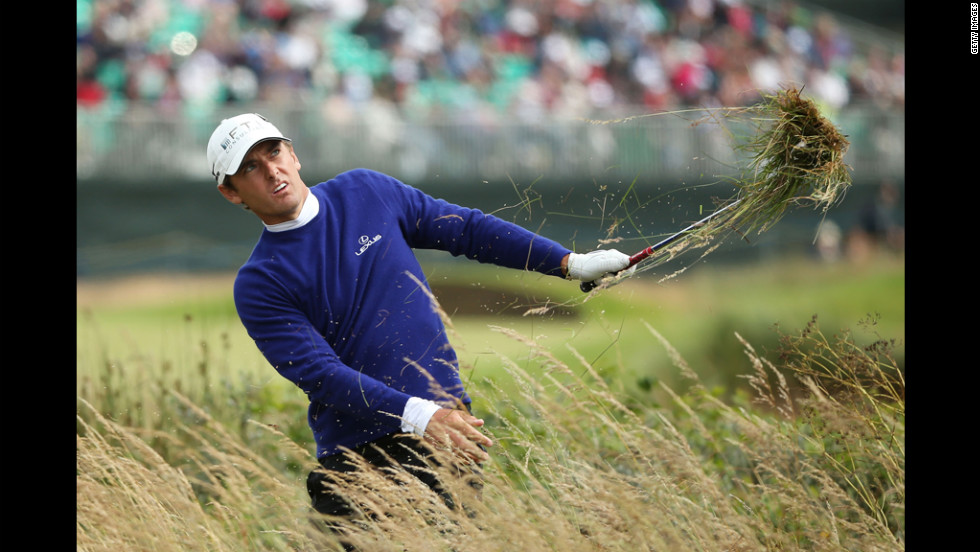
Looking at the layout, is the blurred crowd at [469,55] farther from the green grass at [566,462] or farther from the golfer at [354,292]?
the golfer at [354,292]

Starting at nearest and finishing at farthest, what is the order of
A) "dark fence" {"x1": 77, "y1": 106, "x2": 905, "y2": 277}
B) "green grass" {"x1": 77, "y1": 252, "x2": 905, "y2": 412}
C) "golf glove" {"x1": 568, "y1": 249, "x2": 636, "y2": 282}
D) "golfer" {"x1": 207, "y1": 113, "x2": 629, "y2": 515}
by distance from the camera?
"golfer" {"x1": 207, "y1": 113, "x2": 629, "y2": 515} → "golf glove" {"x1": 568, "y1": 249, "x2": 636, "y2": 282} → "green grass" {"x1": 77, "y1": 252, "x2": 905, "y2": 412} → "dark fence" {"x1": 77, "y1": 106, "x2": 905, "y2": 277}

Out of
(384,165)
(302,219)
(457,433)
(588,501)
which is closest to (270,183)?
(302,219)

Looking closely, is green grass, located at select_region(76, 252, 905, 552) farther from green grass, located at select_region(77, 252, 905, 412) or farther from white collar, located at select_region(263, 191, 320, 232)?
white collar, located at select_region(263, 191, 320, 232)

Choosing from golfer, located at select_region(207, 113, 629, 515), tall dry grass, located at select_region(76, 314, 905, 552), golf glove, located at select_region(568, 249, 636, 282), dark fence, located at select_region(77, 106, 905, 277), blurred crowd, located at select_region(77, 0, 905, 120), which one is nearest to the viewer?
tall dry grass, located at select_region(76, 314, 905, 552)

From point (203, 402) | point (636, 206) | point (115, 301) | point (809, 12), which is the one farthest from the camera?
point (809, 12)

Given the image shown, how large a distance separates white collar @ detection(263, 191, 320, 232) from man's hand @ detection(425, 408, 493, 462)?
89cm

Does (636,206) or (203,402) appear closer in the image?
(636,206)

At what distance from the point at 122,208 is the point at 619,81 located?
8.39 m

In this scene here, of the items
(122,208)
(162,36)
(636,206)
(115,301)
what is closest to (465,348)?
(636,206)

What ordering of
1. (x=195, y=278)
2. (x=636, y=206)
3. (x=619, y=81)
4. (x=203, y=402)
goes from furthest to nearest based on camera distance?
(x=619, y=81) < (x=195, y=278) < (x=203, y=402) < (x=636, y=206)

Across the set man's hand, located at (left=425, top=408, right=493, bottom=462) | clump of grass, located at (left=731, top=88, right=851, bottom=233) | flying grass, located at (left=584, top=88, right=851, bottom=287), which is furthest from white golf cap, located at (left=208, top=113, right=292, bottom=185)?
clump of grass, located at (left=731, top=88, right=851, bottom=233)

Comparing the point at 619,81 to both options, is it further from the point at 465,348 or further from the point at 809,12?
the point at 465,348

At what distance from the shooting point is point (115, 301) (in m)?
13.8

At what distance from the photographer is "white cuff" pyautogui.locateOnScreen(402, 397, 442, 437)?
3576 millimetres
